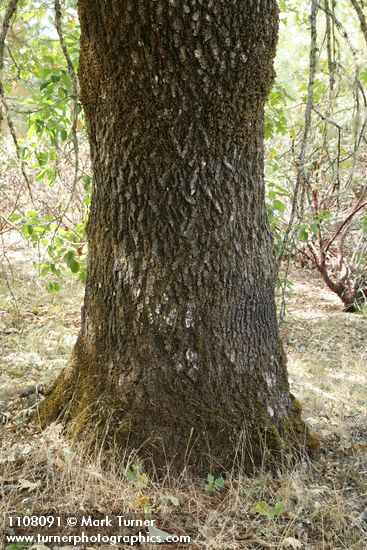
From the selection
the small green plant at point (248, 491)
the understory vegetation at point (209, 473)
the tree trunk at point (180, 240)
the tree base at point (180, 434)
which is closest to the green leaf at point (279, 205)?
the understory vegetation at point (209, 473)

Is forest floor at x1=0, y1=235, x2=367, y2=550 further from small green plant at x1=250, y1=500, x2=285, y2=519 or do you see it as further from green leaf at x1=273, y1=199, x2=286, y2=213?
green leaf at x1=273, y1=199, x2=286, y2=213

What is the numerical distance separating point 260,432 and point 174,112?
1.26 meters

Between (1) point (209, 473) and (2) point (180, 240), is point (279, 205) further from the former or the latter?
(1) point (209, 473)

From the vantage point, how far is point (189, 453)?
187cm

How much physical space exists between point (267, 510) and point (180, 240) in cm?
101

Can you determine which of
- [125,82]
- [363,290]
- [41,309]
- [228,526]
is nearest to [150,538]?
[228,526]

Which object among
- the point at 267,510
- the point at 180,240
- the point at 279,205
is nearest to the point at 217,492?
the point at 267,510

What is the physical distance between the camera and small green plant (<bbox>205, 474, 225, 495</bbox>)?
1.82 m

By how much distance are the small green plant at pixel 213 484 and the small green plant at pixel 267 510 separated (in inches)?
6.5

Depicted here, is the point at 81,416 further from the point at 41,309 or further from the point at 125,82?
the point at 41,309

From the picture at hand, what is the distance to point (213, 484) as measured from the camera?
1857 millimetres

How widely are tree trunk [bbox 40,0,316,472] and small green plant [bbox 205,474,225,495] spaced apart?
6 cm

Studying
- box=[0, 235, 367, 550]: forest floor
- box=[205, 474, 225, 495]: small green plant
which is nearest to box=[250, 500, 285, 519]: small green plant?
box=[0, 235, 367, 550]: forest floor

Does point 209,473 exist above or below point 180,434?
below
